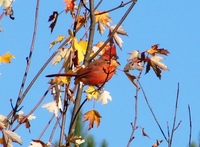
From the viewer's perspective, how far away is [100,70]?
2270 mm

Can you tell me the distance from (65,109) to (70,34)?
11.5 inches

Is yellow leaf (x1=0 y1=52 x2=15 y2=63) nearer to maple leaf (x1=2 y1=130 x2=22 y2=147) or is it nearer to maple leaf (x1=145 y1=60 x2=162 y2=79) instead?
maple leaf (x1=2 y1=130 x2=22 y2=147)

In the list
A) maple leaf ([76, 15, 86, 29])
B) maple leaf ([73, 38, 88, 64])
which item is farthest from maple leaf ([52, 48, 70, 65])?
maple leaf ([76, 15, 86, 29])

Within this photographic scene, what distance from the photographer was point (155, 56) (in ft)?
7.82

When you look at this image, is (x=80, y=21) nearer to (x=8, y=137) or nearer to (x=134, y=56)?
(x=134, y=56)

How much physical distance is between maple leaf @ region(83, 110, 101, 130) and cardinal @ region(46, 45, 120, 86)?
5.5 inches

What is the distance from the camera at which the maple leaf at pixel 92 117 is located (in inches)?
94.3

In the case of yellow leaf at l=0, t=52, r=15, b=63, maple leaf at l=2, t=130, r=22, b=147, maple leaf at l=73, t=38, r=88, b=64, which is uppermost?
yellow leaf at l=0, t=52, r=15, b=63

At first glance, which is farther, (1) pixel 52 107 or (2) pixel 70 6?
(2) pixel 70 6

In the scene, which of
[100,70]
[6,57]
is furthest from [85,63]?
[6,57]

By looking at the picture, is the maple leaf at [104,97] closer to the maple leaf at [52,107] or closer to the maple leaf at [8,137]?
the maple leaf at [52,107]

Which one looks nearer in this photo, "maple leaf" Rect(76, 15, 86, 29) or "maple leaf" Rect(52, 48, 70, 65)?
"maple leaf" Rect(52, 48, 70, 65)

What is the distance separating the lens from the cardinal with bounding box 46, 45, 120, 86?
226cm

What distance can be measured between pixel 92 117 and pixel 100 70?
228mm
